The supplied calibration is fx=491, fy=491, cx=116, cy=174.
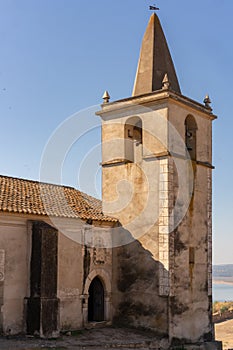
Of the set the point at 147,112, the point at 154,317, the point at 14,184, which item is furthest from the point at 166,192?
the point at 14,184

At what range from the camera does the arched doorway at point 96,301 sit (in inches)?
676

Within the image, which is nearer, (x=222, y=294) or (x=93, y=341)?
(x=93, y=341)

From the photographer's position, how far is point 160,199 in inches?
649

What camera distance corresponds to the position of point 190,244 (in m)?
17.1

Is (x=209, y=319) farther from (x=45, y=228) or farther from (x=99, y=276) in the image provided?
(x=45, y=228)

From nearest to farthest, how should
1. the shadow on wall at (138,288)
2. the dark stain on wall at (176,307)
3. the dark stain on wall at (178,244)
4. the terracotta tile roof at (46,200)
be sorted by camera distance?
1. the terracotta tile roof at (46,200)
2. the dark stain on wall at (176,307)
3. the shadow on wall at (138,288)
4. the dark stain on wall at (178,244)

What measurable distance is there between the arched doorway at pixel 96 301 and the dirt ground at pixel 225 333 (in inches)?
416

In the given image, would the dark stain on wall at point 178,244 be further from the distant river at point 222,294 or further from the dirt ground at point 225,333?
the distant river at point 222,294

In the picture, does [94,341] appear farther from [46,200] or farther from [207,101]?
[207,101]

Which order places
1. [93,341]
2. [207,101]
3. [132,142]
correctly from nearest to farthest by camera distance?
[93,341] < [132,142] < [207,101]

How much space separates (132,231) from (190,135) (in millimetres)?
4158

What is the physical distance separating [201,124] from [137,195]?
3716mm

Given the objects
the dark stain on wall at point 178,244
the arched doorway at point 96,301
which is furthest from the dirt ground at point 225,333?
the dark stain on wall at point 178,244

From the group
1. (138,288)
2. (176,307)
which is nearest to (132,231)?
(138,288)
